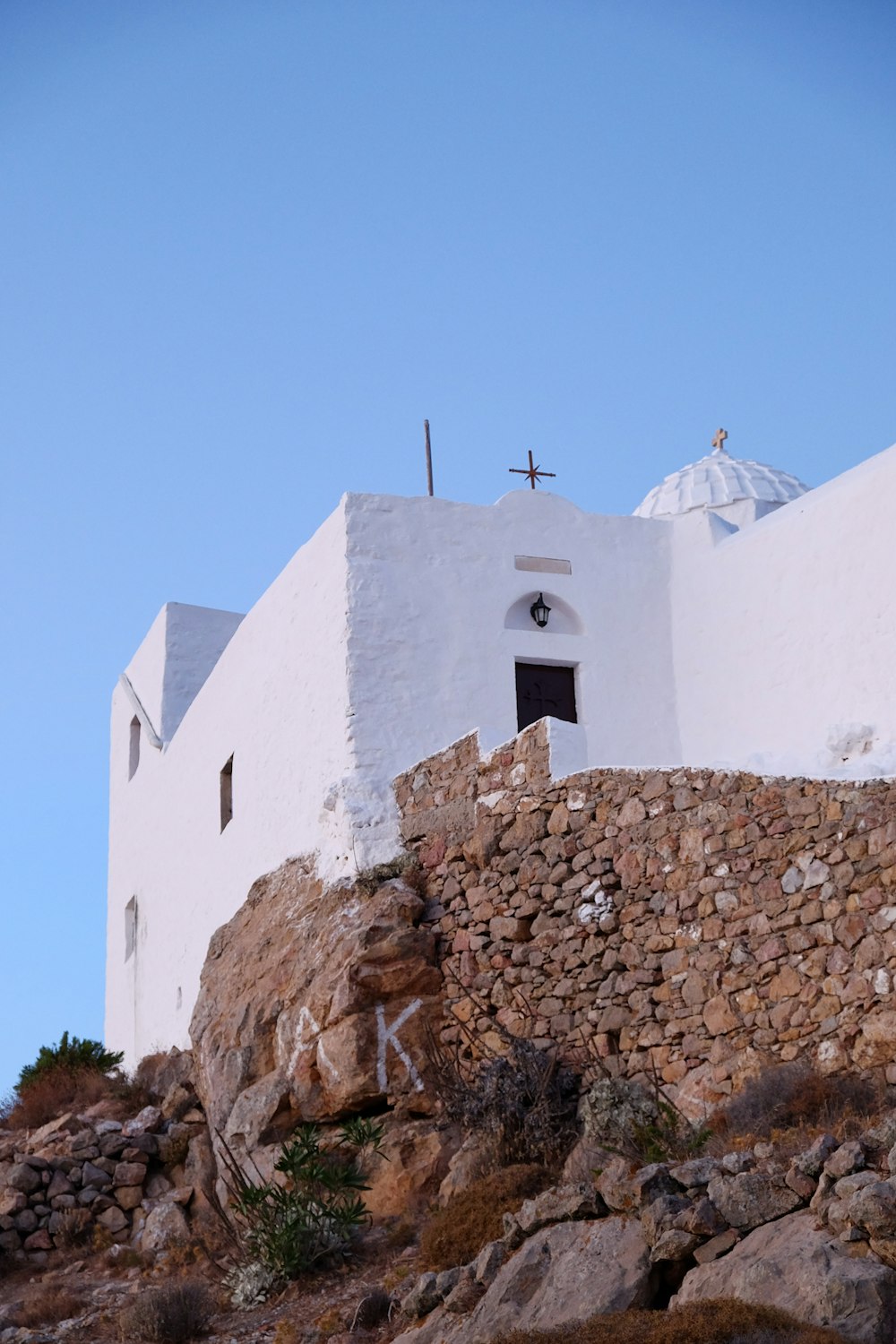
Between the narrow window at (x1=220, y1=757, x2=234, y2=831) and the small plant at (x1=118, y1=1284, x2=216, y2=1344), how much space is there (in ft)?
26.4

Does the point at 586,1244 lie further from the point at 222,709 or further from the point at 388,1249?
the point at 222,709

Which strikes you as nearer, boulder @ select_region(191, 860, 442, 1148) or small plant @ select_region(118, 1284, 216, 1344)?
small plant @ select_region(118, 1284, 216, 1344)

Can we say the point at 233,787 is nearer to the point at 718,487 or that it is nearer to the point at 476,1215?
the point at 718,487

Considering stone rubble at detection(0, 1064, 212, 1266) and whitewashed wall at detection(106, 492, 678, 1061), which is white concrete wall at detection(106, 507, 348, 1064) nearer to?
whitewashed wall at detection(106, 492, 678, 1061)

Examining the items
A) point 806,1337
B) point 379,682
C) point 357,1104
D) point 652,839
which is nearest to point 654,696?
point 379,682

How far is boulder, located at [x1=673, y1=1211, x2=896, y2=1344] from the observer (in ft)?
22.0

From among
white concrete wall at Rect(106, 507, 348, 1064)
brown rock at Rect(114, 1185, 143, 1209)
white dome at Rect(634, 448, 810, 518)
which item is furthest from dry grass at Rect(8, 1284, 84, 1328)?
white dome at Rect(634, 448, 810, 518)

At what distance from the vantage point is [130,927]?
72.9 feet

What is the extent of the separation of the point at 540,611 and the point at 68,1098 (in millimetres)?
7621

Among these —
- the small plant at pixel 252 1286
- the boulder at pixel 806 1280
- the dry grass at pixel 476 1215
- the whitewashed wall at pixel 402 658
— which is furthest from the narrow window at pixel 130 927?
the boulder at pixel 806 1280

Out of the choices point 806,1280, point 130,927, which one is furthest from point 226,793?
point 806,1280

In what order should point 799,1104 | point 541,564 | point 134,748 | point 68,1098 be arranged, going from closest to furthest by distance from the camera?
point 799,1104 → point 541,564 → point 68,1098 → point 134,748

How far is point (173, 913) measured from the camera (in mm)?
19609

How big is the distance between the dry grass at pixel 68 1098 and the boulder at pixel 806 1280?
32.2 feet
